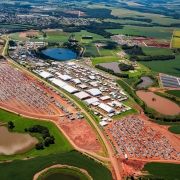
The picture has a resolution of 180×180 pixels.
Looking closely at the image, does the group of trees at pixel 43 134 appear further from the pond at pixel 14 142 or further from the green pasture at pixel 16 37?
the green pasture at pixel 16 37

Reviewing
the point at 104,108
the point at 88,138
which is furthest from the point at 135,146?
the point at 104,108

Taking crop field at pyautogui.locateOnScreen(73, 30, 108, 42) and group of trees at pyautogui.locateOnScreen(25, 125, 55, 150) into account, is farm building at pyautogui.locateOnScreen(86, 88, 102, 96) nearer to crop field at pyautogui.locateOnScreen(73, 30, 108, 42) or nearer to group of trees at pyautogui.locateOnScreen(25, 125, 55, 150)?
group of trees at pyautogui.locateOnScreen(25, 125, 55, 150)

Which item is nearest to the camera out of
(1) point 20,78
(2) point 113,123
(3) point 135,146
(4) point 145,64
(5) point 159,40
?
(3) point 135,146

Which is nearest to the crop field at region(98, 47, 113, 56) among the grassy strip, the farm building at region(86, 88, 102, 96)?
the farm building at region(86, 88, 102, 96)

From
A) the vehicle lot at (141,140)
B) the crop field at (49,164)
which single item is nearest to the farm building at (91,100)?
the vehicle lot at (141,140)

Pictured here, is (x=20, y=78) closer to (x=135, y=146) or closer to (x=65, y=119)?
(x=65, y=119)

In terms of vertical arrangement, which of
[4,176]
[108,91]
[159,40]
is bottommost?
[4,176]

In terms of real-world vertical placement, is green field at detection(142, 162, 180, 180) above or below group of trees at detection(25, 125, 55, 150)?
below

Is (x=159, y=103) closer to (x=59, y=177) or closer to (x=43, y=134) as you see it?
(x=43, y=134)
